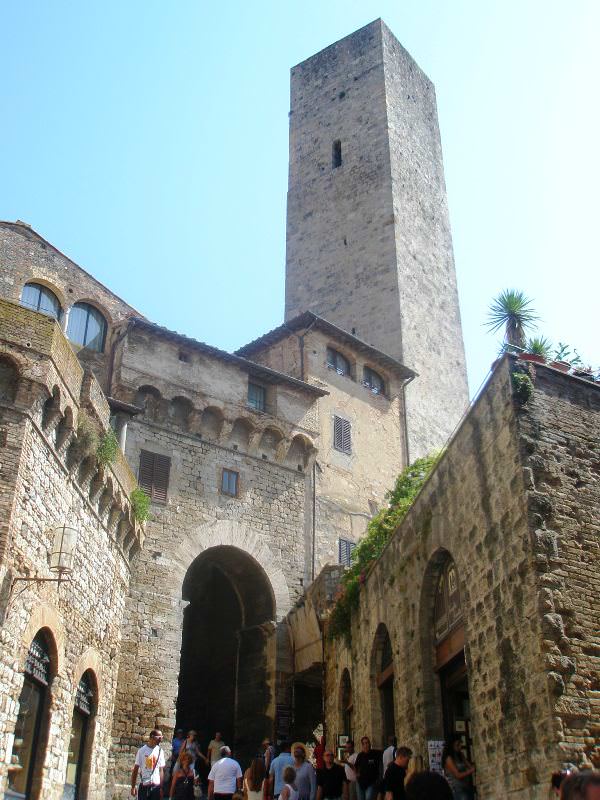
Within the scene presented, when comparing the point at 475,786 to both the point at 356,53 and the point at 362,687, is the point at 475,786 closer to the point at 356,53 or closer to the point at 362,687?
the point at 362,687

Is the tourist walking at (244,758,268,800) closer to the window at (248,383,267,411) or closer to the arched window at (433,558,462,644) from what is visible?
the arched window at (433,558,462,644)

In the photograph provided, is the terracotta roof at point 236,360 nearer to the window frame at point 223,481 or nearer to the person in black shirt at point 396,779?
the window frame at point 223,481

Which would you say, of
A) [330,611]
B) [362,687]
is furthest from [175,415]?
[362,687]

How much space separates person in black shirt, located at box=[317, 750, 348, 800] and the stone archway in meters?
9.92

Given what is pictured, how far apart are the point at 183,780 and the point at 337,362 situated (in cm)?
1620

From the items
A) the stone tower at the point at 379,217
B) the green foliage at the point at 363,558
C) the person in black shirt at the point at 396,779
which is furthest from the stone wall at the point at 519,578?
the stone tower at the point at 379,217

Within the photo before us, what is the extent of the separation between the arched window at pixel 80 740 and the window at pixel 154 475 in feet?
19.7

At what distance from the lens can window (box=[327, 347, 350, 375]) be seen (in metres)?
27.0

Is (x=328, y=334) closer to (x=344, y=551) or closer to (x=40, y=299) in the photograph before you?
(x=344, y=551)

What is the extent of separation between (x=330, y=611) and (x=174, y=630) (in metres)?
3.55

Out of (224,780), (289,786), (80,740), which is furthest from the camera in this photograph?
(80,740)

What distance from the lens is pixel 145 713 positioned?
59.9 ft

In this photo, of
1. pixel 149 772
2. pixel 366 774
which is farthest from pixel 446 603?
pixel 149 772

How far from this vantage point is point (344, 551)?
946 inches
